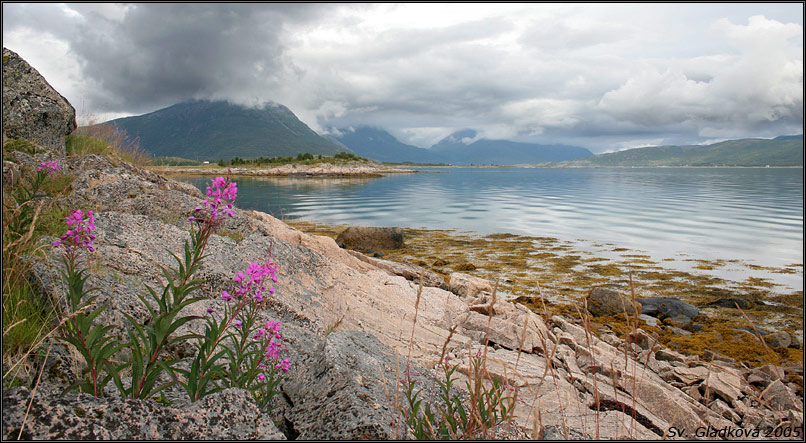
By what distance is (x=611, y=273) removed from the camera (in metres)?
18.6

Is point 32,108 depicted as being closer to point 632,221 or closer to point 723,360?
point 723,360

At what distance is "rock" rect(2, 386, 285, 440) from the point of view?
91.3 inches

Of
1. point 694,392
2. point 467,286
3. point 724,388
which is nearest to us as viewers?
point 724,388

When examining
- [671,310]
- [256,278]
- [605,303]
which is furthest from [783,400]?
[256,278]

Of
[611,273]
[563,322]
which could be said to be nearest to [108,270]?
[563,322]

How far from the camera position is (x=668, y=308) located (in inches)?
554

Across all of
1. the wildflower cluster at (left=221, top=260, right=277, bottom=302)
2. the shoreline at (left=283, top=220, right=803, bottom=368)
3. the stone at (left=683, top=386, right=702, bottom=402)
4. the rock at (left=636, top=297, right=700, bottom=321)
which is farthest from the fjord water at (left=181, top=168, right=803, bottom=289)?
the wildflower cluster at (left=221, top=260, right=277, bottom=302)

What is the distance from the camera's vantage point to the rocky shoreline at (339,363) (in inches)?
104

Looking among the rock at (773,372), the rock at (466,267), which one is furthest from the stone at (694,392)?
the rock at (466,267)

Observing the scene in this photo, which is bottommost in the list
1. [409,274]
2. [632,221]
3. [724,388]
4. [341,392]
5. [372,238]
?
[724,388]

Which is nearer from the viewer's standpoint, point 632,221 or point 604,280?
point 604,280

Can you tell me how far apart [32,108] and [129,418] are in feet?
41.4

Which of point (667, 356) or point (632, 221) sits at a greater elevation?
point (632, 221)

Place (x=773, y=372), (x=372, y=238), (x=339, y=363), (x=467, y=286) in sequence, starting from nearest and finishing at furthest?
(x=339, y=363) → (x=773, y=372) → (x=467, y=286) → (x=372, y=238)
